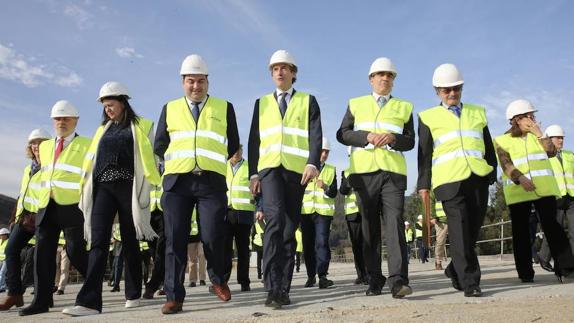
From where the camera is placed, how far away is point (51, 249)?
20.2ft

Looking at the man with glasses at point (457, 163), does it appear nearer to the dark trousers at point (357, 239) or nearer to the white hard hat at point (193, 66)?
the white hard hat at point (193, 66)

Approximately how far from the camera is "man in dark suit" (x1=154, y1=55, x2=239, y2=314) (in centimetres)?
523

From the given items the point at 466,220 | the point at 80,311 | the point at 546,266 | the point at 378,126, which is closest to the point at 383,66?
the point at 378,126

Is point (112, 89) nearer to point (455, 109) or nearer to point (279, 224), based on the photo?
point (279, 224)

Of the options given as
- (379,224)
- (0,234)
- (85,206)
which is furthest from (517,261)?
(0,234)

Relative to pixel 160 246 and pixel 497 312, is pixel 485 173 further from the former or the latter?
pixel 160 246

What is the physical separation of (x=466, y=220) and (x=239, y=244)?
158 inches

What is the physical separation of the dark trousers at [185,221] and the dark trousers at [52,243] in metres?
1.54

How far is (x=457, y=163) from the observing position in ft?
18.6

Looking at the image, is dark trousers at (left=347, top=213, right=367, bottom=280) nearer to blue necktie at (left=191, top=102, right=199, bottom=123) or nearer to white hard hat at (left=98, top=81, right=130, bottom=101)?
blue necktie at (left=191, top=102, right=199, bottom=123)

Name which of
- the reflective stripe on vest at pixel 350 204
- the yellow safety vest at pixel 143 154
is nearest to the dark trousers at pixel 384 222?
the yellow safety vest at pixel 143 154

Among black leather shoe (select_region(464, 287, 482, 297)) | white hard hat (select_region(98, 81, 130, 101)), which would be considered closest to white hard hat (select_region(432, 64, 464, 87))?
black leather shoe (select_region(464, 287, 482, 297))

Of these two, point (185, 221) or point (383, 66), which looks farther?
point (383, 66)

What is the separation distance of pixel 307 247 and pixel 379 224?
8.92 ft
